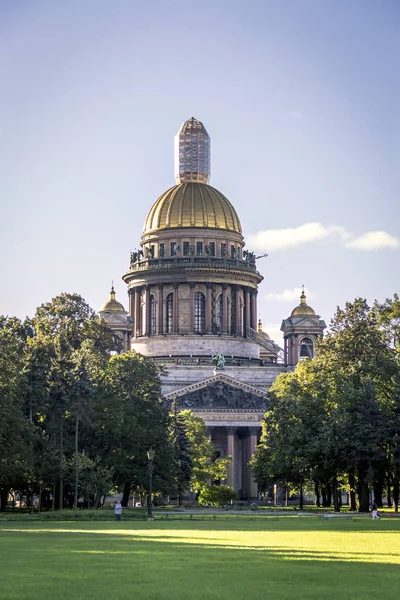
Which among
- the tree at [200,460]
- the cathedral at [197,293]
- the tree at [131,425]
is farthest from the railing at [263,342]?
the tree at [131,425]

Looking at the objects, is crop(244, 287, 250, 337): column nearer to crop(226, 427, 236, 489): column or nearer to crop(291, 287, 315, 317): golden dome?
crop(291, 287, 315, 317): golden dome

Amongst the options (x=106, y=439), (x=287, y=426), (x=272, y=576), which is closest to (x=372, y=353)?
(x=287, y=426)

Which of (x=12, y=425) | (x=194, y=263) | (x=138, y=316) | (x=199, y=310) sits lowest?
(x=12, y=425)

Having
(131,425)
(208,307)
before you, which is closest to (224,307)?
(208,307)

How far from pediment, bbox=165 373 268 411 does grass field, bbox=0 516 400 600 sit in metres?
104

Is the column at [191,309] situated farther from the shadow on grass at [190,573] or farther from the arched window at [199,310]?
the shadow on grass at [190,573]

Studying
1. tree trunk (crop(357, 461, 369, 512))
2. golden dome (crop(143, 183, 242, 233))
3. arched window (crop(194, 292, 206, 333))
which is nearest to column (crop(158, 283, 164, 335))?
arched window (crop(194, 292, 206, 333))

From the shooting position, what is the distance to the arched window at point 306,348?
559 feet

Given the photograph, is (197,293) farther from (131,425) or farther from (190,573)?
(190,573)

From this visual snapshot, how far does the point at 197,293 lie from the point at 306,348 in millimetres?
16431

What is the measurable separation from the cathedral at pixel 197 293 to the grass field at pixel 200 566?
114620 millimetres

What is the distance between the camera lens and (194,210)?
172 meters

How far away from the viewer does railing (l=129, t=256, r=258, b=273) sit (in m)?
171

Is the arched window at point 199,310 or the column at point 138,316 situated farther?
the column at point 138,316
